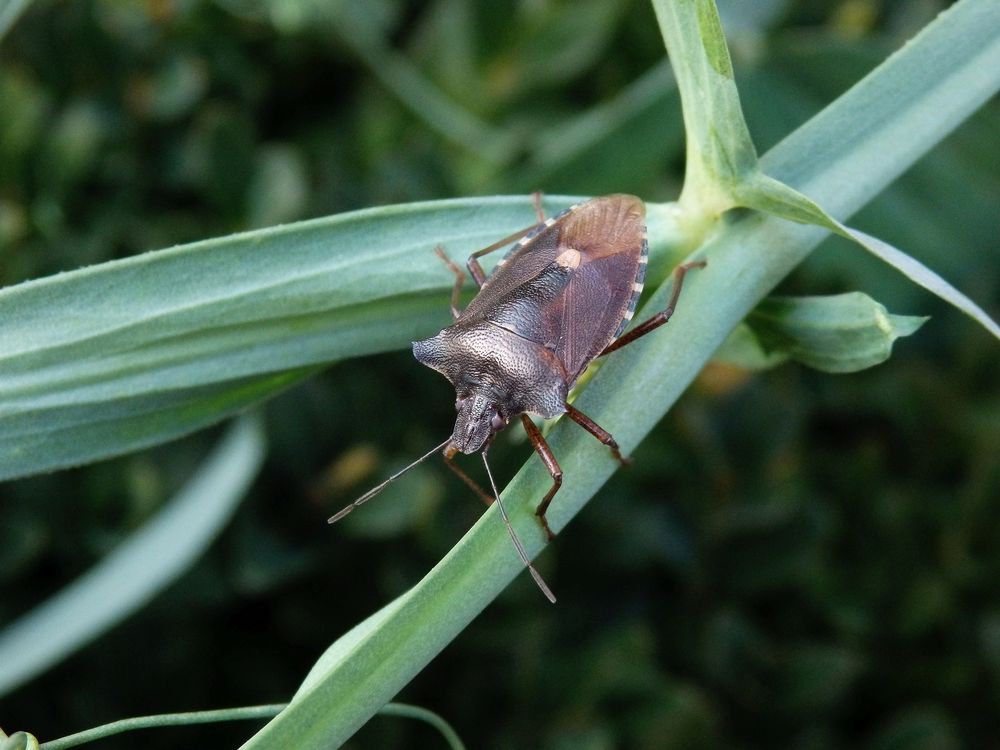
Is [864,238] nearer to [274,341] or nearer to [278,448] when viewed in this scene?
[274,341]

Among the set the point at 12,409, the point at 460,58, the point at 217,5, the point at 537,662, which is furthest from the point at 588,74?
the point at 12,409

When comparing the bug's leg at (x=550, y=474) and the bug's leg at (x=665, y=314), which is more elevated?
the bug's leg at (x=665, y=314)

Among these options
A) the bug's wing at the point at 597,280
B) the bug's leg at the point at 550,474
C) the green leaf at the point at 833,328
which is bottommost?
the green leaf at the point at 833,328

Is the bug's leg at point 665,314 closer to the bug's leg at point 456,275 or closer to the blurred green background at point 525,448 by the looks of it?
the bug's leg at point 456,275

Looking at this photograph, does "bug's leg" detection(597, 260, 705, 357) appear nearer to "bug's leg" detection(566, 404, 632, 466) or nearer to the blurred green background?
"bug's leg" detection(566, 404, 632, 466)

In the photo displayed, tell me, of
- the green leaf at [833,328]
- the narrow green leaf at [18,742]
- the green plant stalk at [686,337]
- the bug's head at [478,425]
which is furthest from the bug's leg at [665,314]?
the narrow green leaf at [18,742]

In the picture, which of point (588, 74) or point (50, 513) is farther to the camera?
point (588, 74)

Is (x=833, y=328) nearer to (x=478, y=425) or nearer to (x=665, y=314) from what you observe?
(x=665, y=314)
